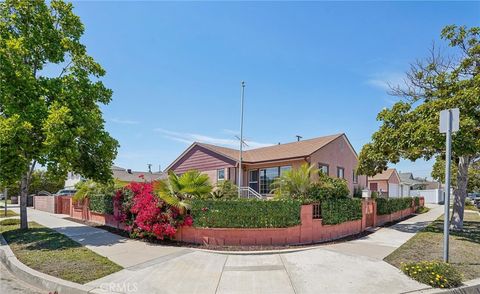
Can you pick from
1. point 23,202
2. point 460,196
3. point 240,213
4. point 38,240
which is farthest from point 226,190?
point 460,196

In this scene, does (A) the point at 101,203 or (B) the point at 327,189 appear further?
(A) the point at 101,203

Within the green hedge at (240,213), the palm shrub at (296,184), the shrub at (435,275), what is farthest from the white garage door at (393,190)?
the shrub at (435,275)

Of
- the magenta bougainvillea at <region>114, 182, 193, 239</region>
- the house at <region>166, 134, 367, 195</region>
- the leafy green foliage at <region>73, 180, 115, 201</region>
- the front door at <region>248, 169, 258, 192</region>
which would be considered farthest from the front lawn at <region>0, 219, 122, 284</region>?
the front door at <region>248, 169, 258, 192</region>

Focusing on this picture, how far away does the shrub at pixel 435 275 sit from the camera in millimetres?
6074

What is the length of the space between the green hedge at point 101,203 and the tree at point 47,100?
176 centimetres

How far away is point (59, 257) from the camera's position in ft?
26.7

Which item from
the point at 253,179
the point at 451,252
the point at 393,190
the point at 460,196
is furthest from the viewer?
the point at 393,190

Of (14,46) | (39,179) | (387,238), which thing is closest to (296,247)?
(387,238)

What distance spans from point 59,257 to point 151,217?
8.96 feet

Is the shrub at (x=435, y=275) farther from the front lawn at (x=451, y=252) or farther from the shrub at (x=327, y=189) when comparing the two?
the shrub at (x=327, y=189)

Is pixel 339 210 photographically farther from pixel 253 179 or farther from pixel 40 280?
pixel 253 179

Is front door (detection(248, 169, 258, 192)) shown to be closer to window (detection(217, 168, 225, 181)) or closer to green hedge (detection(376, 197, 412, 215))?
window (detection(217, 168, 225, 181))

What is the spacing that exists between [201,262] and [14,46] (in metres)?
9.98

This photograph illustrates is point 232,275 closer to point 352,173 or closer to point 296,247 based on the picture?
point 296,247
